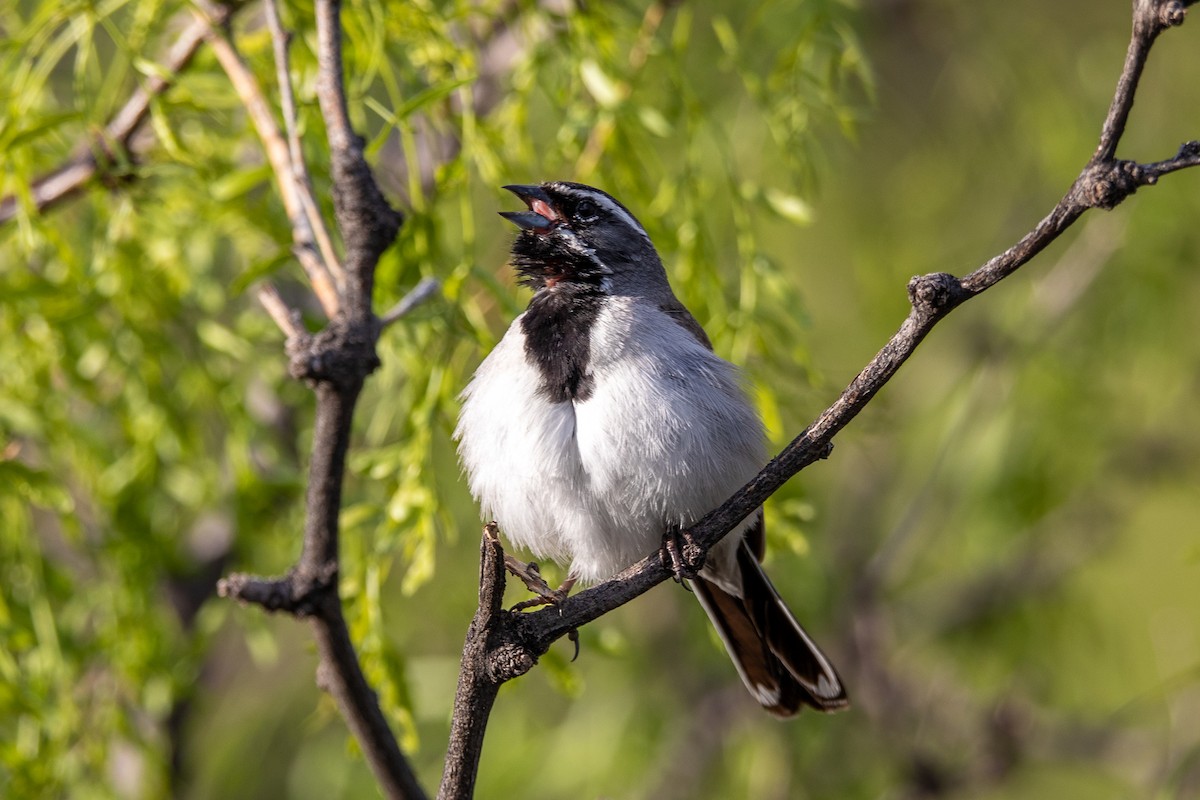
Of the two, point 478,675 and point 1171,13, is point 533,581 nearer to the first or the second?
point 478,675

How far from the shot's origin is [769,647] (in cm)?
409

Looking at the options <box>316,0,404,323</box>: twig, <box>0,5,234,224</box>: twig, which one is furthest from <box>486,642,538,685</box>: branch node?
<box>0,5,234,224</box>: twig

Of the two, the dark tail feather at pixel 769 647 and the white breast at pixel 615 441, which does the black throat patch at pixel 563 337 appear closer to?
the white breast at pixel 615 441

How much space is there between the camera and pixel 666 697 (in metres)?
6.92

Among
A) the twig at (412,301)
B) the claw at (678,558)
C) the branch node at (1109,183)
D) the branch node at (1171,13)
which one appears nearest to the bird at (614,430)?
the claw at (678,558)

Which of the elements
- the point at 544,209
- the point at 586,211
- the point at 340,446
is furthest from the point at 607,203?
the point at 340,446

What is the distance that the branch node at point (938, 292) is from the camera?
2.53 m

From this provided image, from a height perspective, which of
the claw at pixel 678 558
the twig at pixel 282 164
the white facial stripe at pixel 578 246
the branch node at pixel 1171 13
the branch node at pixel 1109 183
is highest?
the branch node at pixel 1171 13

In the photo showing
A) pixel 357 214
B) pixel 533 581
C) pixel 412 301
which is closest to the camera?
pixel 357 214

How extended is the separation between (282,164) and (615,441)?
117cm

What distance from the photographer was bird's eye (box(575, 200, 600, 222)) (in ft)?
13.3

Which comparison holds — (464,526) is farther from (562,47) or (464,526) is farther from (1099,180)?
(1099,180)

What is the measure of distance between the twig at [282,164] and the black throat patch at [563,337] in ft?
2.03

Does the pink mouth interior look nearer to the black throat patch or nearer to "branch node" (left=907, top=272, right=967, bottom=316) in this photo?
the black throat patch
